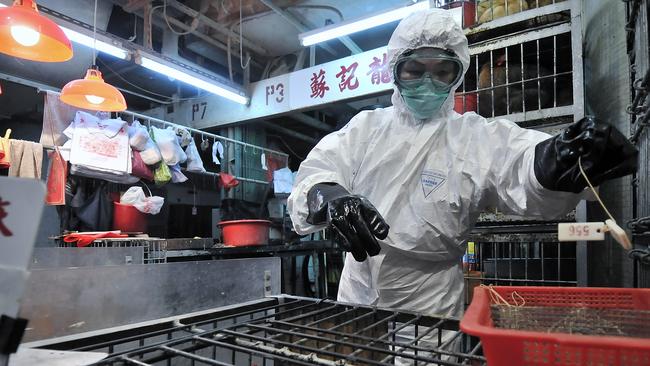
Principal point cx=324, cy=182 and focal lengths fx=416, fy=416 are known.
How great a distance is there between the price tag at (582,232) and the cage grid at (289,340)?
0.68 feet

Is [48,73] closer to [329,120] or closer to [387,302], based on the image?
[329,120]

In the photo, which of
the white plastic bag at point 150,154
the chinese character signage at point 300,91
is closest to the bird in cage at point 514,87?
the chinese character signage at point 300,91

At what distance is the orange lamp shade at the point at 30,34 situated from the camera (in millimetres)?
2279

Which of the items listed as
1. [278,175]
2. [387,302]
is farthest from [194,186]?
[387,302]

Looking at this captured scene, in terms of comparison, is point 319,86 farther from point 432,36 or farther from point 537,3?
point 432,36

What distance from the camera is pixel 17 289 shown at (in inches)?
15.8

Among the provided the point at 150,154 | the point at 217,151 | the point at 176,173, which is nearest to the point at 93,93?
the point at 150,154

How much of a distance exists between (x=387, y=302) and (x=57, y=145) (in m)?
3.43

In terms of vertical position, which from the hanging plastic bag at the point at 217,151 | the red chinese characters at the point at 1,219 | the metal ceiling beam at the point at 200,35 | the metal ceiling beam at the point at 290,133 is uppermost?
the metal ceiling beam at the point at 200,35

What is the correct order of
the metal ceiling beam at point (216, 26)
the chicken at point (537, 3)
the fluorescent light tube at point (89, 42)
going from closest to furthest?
the chicken at point (537, 3) → the fluorescent light tube at point (89, 42) → the metal ceiling beam at point (216, 26)

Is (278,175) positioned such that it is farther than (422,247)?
Yes

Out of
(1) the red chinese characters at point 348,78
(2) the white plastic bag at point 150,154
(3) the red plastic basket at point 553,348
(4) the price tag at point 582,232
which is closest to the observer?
(3) the red plastic basket at point 553,348

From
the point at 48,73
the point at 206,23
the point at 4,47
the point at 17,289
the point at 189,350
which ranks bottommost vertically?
the point at 189,350

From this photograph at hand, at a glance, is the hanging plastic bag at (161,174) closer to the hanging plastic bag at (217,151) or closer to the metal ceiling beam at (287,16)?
the hanging plastic bag at (217,151)
